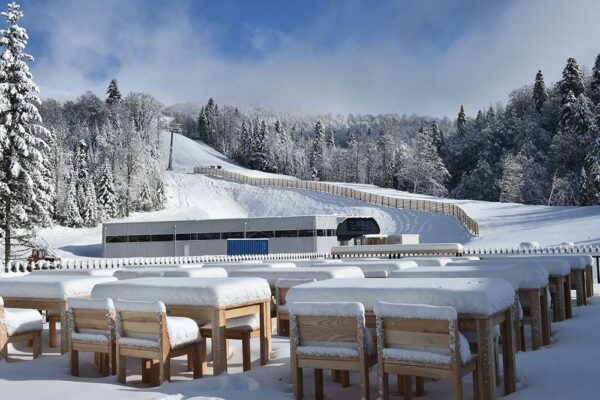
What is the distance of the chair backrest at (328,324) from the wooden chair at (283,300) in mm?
2651

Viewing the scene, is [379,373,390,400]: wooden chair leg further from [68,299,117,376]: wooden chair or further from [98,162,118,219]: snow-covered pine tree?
[98,162,118,219]: snow-covered pine tree

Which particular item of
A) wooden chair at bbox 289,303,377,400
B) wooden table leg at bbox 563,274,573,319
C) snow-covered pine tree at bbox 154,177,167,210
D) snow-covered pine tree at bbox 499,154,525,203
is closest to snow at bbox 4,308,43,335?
wooden chair at bbox 289,303,377,400

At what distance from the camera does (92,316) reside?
5996 mm

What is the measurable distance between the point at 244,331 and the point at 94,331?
1.64 meters

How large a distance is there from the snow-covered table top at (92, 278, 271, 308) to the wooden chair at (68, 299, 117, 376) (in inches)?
13.9

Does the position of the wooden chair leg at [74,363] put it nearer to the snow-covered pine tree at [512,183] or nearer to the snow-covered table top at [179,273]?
the snow-covered table top at [179,273]

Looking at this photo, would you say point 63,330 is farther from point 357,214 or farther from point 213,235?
point 357,214

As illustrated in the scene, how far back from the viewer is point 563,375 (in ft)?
17.7

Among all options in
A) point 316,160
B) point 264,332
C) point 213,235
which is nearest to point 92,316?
point 264,332

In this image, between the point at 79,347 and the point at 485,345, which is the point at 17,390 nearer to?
the point at 79,347

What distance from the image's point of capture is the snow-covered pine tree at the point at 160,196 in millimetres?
60906

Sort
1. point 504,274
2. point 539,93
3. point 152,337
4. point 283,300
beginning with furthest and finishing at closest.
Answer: point 539,93 < point 283,300 < point 504,274 < point 152,337

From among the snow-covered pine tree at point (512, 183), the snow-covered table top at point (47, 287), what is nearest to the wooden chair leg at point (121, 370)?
the snow-covered table top at point (47, 287)

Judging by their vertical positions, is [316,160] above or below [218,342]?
above
